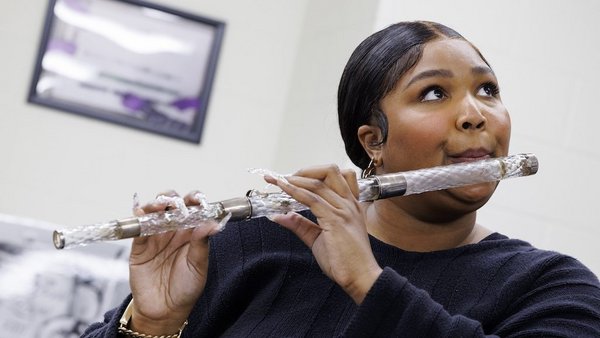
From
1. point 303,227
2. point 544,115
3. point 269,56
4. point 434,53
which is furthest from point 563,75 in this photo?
point 303,227

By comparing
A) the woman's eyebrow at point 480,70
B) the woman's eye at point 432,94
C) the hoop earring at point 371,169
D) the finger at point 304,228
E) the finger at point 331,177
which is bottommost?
the finger at point 304,228

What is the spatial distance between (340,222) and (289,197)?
0.43 feet

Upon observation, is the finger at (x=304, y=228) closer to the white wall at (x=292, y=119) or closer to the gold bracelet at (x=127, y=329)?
the gold bracelet at (x=127, y=329)

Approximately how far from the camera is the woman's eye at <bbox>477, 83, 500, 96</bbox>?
52.0 inches

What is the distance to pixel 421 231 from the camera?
1.36m

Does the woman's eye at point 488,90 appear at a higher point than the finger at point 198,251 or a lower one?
higher

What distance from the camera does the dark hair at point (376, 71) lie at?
53.4 inches

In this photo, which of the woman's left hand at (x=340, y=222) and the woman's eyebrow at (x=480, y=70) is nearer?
the woman's left hand at (x=340, y=222)

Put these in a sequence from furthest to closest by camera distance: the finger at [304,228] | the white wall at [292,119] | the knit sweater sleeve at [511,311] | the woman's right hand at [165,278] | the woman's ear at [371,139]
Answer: the white wall at [292,119], the woman's ear at [371,139], the woman's right hand at [165,278], the finger at [304,228], the knit sweater sleeve at [511,311]

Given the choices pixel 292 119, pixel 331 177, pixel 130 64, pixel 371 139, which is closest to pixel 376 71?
pixel 371 139

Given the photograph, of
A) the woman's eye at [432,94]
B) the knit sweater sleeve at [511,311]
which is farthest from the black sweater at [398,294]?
the woman's eye at [432,94]

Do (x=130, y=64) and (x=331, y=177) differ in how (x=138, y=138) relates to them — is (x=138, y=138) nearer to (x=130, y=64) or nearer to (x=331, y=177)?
(x=130, y=64)

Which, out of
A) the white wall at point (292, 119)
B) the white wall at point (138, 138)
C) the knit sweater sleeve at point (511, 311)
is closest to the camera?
the knit sweater sleeve at point (511, 311)

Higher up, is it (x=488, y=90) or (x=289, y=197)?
(x=488, y=90)
